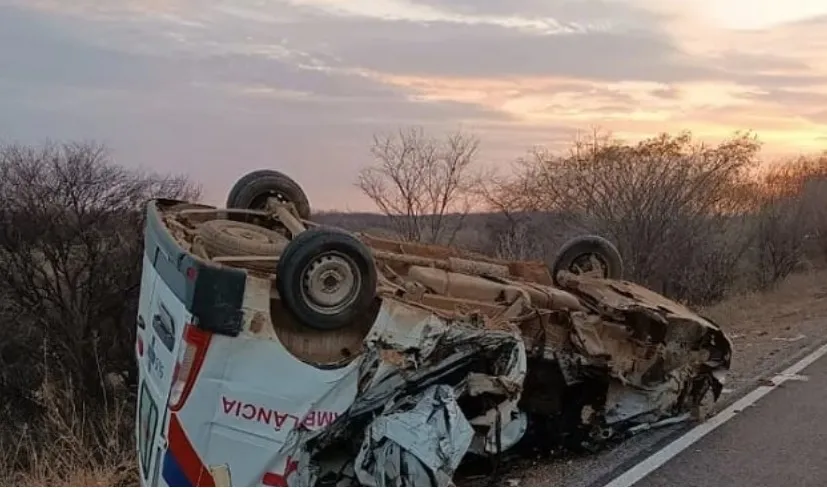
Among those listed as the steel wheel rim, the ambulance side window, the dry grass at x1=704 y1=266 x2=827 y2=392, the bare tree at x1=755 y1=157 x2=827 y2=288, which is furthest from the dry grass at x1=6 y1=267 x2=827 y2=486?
the bare tree at x1=755 y1=157 x2=827 y2=288

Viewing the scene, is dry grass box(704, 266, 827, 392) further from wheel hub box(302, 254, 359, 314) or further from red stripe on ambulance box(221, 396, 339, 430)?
red stripe on ambulance box(221, 396, 339, 430)

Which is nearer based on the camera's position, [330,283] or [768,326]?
[330,283]

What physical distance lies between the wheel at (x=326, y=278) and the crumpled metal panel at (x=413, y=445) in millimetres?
543

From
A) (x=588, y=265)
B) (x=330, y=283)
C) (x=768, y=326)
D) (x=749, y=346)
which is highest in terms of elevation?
(x=330, y=283)

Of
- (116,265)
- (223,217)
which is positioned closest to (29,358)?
(116,265)

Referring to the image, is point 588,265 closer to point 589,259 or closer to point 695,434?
point 589,259

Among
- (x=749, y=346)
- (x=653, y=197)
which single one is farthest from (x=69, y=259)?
(x=749, y=346)

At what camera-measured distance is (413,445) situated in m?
4.38

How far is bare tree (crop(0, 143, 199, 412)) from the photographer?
30.3 metres

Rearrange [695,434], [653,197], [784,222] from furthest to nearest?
[784,222] → [653,197] → [695,434]

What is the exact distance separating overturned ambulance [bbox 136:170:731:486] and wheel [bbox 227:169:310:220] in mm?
505

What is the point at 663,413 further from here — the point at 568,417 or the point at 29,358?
the point at 29,358

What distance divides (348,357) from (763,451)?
294 centimetres

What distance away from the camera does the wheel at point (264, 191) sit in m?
6.40
